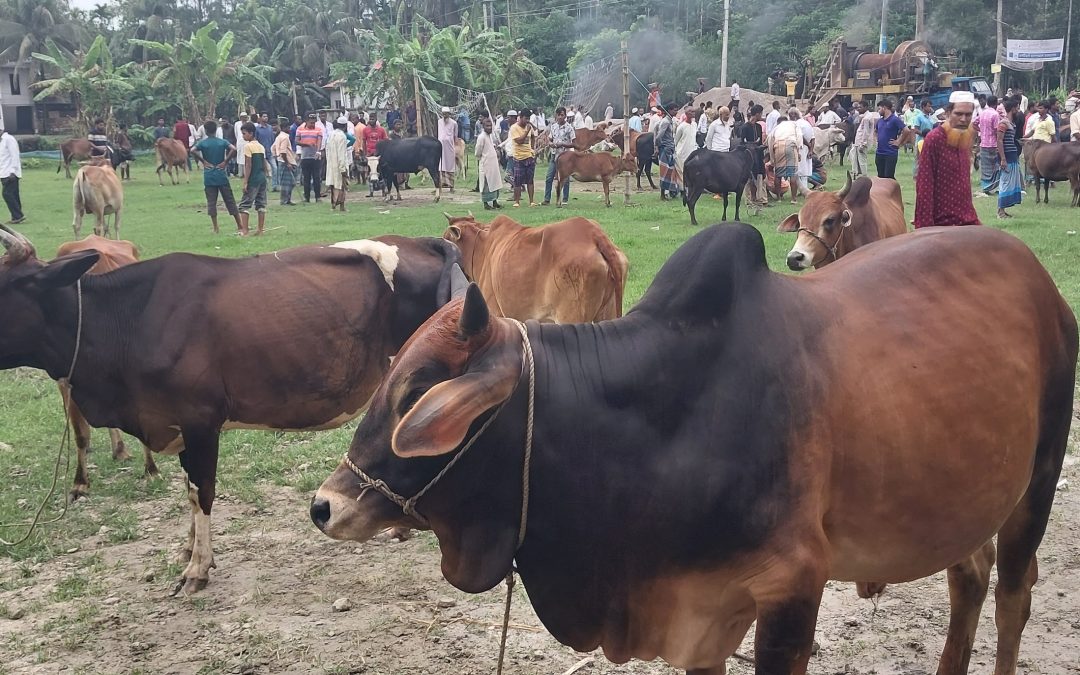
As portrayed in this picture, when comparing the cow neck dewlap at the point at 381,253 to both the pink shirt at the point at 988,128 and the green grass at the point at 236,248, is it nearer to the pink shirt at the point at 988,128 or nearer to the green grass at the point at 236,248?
the green grass at the point at 236,248

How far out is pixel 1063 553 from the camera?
4.71 meters

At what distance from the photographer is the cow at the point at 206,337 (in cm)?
493

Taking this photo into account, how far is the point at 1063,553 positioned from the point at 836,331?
282 centimetres

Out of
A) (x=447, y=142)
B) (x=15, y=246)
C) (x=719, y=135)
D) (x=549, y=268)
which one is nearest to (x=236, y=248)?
(x=549, y=268)

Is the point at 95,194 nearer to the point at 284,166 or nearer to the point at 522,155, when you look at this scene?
the point at 284,166

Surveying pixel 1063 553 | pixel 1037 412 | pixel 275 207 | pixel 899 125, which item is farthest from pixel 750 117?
pixel 1037 412

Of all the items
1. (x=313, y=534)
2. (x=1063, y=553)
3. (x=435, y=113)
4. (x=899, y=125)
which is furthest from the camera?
(x=435, y=113)

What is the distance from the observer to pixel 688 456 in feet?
8.02

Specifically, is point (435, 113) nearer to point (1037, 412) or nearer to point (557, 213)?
point (557, 213)

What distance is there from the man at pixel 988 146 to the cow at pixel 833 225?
9407 millimetres

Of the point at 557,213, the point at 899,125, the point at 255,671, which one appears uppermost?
the point at 899,125

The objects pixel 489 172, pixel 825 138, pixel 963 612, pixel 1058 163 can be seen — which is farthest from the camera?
pixel 825 138

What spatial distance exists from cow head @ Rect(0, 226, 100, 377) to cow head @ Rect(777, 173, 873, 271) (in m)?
5.36

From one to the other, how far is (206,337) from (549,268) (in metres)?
3.37
